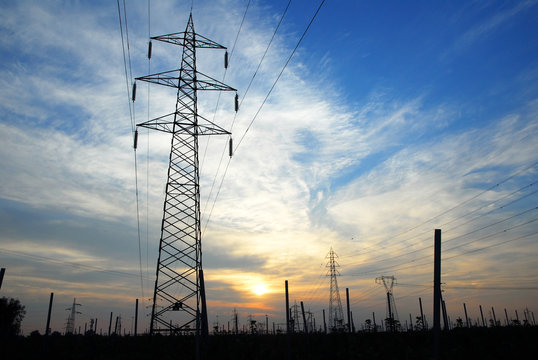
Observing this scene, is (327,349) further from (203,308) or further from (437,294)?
(437,294)

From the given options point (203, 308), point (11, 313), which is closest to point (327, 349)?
point (203, 308)

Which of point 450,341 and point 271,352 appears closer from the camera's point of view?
point 271,352

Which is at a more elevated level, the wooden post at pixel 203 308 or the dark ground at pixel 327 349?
the wooden post at pixel 203 308

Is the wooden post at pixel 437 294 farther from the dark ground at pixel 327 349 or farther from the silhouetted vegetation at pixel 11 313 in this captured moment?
the silhouetted vegetation at pixel 11 313

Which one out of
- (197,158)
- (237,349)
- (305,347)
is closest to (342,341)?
(305,347)

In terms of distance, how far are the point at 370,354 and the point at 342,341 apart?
6.91 metres

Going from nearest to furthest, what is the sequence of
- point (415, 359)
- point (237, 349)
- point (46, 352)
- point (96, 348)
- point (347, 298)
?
point (415, 359), point (237, 349), point (46, 352), point (96, 348), point (347, 298)

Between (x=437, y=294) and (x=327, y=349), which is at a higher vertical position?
(x=437, y=294)

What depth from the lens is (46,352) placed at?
25422 millimetres

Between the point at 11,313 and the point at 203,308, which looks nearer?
the point at 203,308

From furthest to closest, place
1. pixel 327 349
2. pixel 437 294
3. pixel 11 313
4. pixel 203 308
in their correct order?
1. pixel 11 313
2. pixel 327 349
3. pixel 203 308
4. pixel 437 294

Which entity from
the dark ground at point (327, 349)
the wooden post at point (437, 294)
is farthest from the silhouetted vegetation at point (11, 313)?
the wooden post at point (437, 294)

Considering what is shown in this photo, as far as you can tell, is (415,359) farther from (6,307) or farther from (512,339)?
(6,307)

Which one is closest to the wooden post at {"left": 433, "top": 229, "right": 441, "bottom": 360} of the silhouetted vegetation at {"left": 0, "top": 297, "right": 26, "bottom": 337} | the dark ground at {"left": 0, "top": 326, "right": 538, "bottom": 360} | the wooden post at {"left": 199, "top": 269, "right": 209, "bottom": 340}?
the dark ground at {"left": 0, "top": 326, "right": 538, "bottom": 360}
